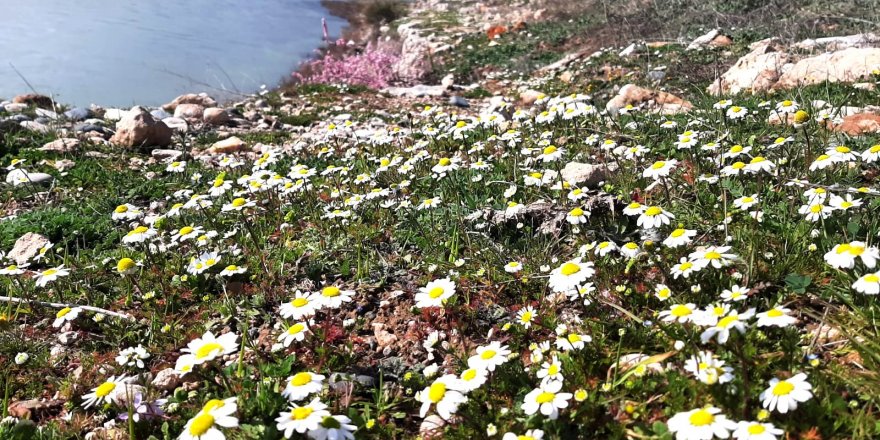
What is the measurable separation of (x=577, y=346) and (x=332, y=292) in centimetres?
119

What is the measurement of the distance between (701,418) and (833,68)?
725cm

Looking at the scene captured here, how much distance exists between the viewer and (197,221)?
5074 mm

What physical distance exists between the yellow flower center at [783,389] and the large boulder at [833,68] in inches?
239

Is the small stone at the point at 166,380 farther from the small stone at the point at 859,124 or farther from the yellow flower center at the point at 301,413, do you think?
the small stone at the point at 859,124

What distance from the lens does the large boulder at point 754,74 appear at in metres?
7.82

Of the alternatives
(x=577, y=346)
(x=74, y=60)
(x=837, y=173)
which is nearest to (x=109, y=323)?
(x=577, y=346)

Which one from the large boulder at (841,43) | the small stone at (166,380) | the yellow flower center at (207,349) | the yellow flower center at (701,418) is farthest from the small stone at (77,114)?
the large boulder at (841,43)

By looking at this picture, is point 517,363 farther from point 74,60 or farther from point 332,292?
point 74,60

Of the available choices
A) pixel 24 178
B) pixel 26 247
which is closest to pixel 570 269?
pixel 26 247

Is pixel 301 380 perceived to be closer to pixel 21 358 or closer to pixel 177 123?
pixel 21 358

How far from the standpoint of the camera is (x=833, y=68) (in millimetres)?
7352

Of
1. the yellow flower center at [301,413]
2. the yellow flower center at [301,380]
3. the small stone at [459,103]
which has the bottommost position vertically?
the small stone at [459,103]

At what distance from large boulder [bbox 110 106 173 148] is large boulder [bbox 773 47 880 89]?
8.46 meters

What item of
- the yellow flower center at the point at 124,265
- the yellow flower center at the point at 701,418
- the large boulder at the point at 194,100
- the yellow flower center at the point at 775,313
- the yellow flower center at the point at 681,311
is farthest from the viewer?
the large boulder at the point at 194,100
